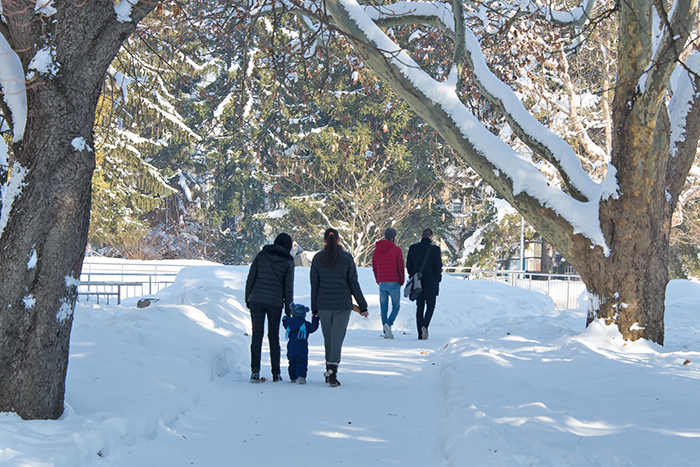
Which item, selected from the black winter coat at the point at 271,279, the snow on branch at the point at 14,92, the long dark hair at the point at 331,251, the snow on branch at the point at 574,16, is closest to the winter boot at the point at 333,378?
the black winter coat at the point at 271,279

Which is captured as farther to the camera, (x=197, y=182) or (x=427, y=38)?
(x=197, y=182)

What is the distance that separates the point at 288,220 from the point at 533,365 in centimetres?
2866

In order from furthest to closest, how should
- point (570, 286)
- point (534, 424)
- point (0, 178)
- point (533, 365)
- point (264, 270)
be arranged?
point (570, 286)
point (264, 270)
point (533, 365)
point (0, 178)
point (534, 424)

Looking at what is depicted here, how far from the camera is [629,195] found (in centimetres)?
762

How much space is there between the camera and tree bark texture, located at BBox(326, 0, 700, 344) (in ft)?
24.8

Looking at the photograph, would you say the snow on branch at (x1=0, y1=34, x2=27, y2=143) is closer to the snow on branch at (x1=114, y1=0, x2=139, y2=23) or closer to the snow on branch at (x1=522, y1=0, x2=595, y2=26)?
the snow on branch at (x1=114, y1=0, x2=139, y2=23)

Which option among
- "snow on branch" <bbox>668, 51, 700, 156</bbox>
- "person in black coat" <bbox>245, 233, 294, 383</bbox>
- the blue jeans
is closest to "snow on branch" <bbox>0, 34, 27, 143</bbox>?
"person in black coat" <bbox>245, 233, 294, 383</bbox>

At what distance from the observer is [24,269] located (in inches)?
171

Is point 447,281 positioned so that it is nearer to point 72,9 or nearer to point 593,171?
point 593,171

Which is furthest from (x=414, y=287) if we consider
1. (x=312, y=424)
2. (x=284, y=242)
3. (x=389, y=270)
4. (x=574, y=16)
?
(x=312, y=424)

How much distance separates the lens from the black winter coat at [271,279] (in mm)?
7441

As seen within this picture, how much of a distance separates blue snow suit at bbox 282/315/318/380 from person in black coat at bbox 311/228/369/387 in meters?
0.21

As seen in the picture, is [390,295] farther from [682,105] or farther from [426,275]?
[682,105]

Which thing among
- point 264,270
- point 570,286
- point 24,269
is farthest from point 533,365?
point 570,286
